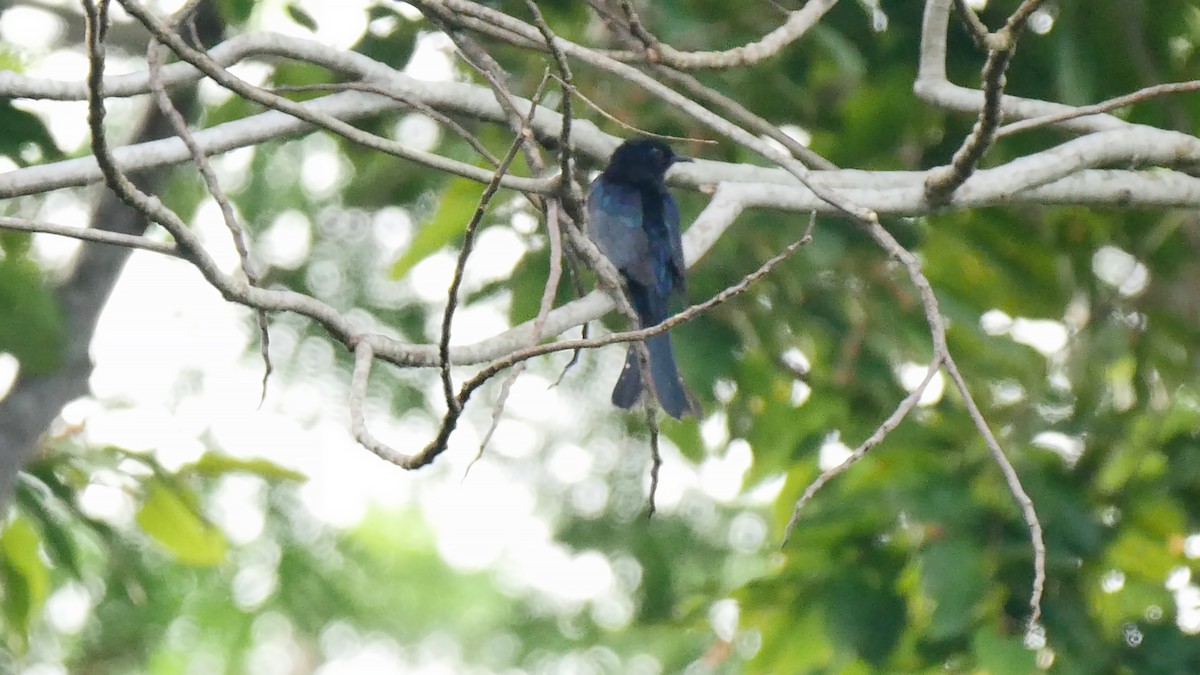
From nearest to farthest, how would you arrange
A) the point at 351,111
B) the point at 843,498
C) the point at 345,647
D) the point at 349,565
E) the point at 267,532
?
the point at 351,111, the point at 843,498, the point at 267,532, the point at 349,565, the point at 345,647

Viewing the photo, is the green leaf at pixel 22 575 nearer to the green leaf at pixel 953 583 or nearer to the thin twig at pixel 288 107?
the thin twig at pixel 288 107

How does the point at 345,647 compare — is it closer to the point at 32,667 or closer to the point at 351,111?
the point at 32,667

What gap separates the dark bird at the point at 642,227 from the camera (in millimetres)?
4465

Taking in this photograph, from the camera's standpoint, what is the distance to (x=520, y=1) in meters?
3.76

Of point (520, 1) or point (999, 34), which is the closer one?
point (999, 34)

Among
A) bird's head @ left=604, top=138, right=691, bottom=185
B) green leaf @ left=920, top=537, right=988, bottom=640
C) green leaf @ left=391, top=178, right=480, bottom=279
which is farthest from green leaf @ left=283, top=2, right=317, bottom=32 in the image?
green leaf @ left=920, top=537, right=988, bottom=640

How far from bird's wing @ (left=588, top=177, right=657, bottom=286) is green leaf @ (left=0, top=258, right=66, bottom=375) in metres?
1.96

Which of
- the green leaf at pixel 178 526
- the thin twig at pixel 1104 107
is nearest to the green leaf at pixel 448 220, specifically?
the green leaf at pixel 178 526

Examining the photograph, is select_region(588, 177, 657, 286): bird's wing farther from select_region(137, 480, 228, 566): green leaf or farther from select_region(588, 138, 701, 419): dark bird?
select_region(137, 480, 228, 566): green leaf

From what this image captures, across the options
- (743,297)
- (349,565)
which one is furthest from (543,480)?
(743,297)

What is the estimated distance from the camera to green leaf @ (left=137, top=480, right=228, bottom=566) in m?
4.19

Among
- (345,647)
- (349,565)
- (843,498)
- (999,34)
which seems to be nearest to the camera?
(999,34)

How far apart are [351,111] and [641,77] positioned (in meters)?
0.64

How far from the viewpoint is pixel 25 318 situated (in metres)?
2.98
